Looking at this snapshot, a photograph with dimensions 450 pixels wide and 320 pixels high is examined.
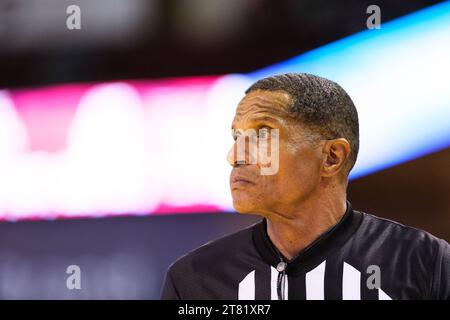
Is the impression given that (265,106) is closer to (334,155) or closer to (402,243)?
(334,155)

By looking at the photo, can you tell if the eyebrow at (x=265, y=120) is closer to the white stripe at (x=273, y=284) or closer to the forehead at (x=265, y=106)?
the forehead at (x=265, y=106)

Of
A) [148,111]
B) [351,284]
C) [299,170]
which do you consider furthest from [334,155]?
[148,111]

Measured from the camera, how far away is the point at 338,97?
1.77 metres

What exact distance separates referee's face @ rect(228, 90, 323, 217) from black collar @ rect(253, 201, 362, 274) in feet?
0.34

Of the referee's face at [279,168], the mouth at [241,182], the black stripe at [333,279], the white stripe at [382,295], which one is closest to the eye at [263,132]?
the referee's face at [279,168]

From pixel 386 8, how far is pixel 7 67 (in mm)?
1304

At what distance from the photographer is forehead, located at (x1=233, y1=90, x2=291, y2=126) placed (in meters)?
1.74

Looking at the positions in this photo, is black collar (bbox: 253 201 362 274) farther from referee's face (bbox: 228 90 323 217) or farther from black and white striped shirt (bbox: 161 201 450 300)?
referee's face (bbox: 228 90 323 217)

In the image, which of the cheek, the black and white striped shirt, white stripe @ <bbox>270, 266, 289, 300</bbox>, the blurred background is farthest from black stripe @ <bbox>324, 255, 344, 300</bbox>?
the blurred background

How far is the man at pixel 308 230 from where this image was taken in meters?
1.72

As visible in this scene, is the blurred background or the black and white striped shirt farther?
the blurred background

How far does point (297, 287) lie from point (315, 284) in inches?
1.8

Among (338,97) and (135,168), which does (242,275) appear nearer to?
(338,97)

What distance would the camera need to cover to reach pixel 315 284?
1.76 metres
